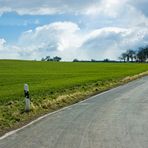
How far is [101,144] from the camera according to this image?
31.0ft

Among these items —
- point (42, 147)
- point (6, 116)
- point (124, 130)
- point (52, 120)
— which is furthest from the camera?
point (6, 116)

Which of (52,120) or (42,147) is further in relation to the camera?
(52,120)

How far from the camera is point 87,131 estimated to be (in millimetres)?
11281

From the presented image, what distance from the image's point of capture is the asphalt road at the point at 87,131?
9.56 meters

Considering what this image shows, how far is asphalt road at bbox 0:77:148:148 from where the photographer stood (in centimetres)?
956

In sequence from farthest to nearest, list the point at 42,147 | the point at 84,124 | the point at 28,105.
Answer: the point at 28,105 < the point at 84,124 < the point at 42,147

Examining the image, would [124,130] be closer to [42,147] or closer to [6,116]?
[42,147]

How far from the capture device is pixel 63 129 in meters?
11.7

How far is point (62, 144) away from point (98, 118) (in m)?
4.60

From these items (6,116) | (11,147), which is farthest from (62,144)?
(6,116)

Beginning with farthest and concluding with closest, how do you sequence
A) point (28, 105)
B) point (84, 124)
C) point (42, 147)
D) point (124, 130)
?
point (28, 105) < point (84, 124) < point (124, 130) < point (42, 147)

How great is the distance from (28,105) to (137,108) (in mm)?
4210

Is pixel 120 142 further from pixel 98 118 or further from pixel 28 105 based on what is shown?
pixel 28 105

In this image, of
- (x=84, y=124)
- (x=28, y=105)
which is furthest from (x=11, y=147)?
(x=28, y=105)
